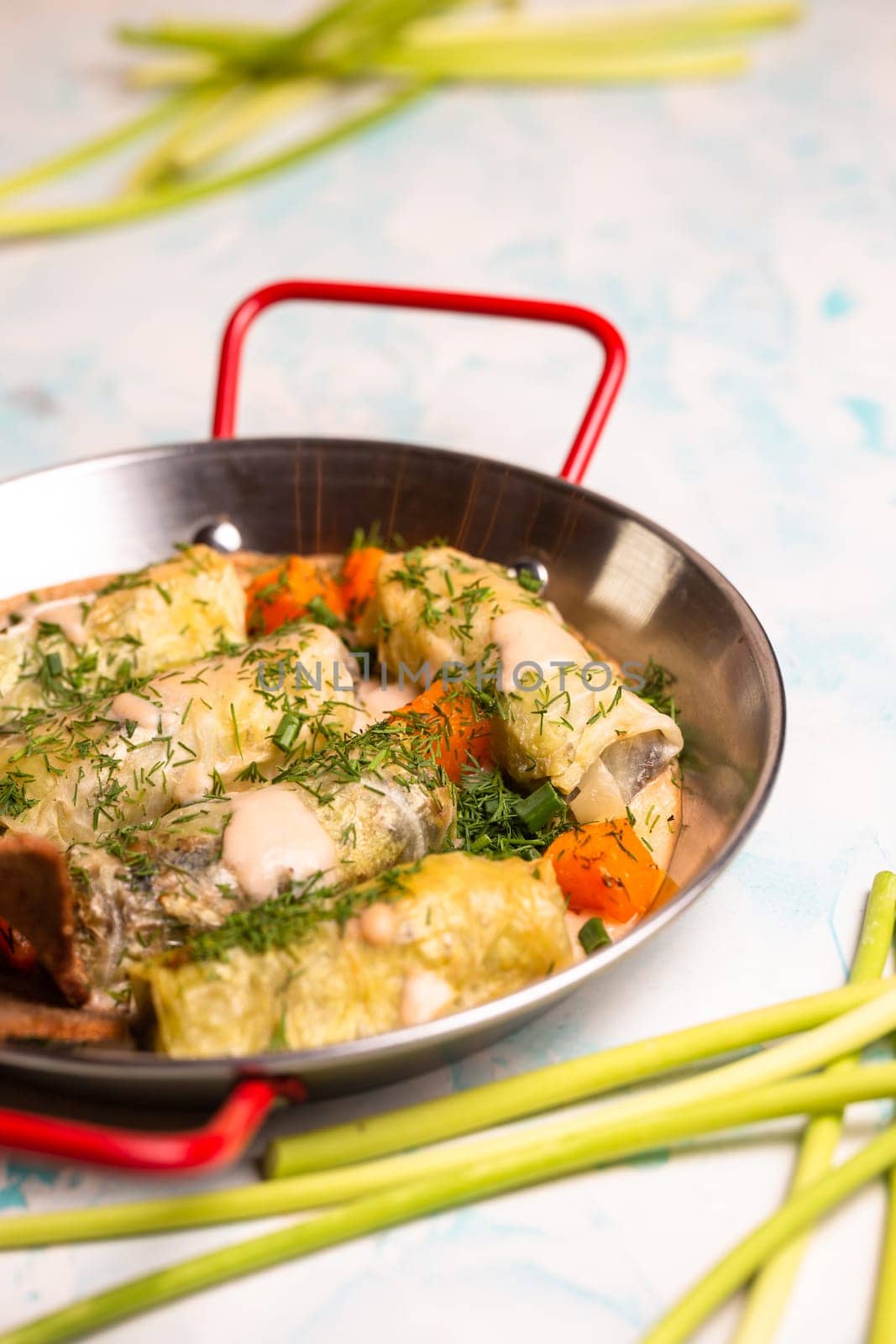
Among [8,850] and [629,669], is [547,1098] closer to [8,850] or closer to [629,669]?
[8,850]

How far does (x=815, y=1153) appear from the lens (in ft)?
10.3

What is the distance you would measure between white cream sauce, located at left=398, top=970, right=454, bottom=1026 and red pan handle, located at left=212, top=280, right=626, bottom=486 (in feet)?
7.26

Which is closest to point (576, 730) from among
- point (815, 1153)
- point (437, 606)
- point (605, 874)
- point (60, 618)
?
point (605, 874)

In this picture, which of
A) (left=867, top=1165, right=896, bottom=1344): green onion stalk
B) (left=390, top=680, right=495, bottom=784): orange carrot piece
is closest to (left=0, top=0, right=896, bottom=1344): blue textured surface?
(left=867, top=1165, right=896, bottom=1344): green onion stalk

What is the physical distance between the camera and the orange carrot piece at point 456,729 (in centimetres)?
397

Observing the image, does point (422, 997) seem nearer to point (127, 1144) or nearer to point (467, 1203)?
point (467, 1203)

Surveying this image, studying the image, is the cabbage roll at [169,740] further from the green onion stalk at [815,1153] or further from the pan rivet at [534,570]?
the green onion stalk at [815,1153]

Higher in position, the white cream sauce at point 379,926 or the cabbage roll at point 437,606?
the cabbage roll at point 437,606

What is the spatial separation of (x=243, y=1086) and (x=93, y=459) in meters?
2.76

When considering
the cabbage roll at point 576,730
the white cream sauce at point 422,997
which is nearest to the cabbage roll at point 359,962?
the white cream sauce at point 422,997

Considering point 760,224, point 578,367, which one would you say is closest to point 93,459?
point 578,367

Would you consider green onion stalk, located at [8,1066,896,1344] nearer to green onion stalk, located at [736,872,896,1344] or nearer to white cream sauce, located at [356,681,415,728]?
green onion stalk, located at [736,872,896,1344]

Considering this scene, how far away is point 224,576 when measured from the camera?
4562 mm

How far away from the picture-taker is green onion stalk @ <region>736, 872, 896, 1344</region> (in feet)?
9.32
